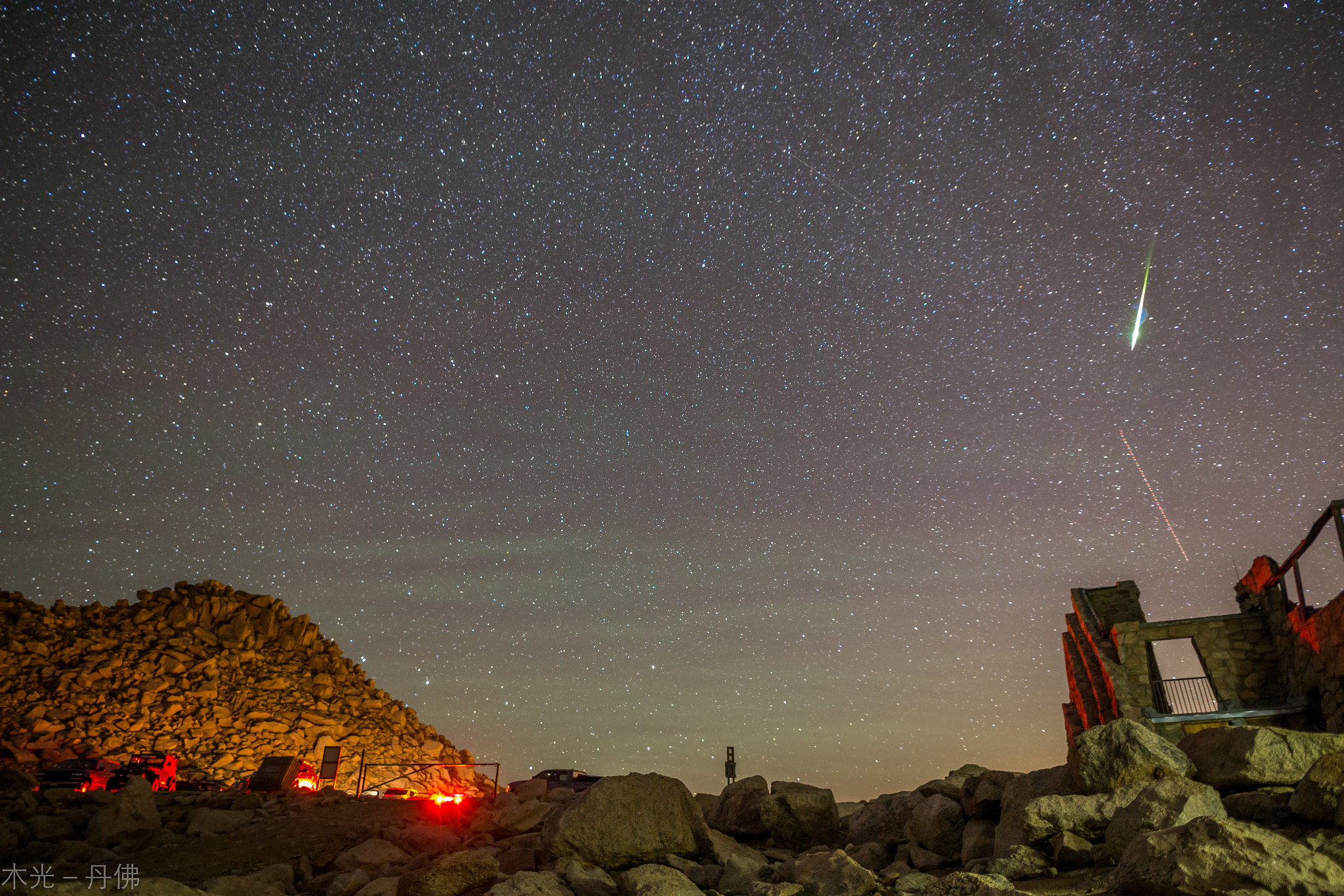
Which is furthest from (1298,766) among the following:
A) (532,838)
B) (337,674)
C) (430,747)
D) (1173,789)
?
(337,674)

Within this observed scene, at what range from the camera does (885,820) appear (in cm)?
1417

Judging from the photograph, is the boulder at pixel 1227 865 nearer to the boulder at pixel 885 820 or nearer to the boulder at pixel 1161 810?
the boulder at pixel 1161 810

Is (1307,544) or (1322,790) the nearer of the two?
(1322,790)

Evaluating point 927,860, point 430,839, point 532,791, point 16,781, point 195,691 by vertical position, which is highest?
point 195,691

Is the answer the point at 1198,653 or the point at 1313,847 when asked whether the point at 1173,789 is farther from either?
the point at 1198,653

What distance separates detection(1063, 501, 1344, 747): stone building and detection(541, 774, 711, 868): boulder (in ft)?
25.3

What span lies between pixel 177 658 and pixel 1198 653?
36111mm

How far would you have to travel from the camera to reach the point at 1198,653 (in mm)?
19062

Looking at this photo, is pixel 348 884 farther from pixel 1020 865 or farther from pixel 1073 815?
pixel 1073 815

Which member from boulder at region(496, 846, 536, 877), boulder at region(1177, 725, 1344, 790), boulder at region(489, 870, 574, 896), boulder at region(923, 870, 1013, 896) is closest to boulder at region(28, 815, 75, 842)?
A: boulder at region(496, 846, 536, 877)

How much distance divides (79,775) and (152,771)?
8.54ft

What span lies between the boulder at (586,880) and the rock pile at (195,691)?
911 inches

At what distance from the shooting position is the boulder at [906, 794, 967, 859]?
39.4ft

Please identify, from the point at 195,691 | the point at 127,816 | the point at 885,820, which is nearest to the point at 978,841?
the point at 885,820
